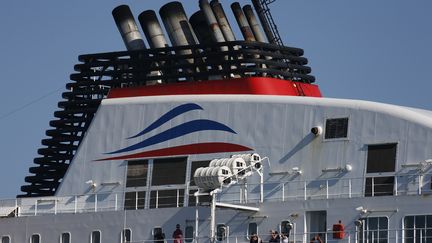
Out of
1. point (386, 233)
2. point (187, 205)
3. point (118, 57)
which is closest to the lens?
point (386, 233)

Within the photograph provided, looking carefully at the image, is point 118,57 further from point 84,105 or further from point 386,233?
point 386,233

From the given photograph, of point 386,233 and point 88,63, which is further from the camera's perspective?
point 88,63

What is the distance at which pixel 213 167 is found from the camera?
51.0 meters

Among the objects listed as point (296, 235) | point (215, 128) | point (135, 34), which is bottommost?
point (296, 235)

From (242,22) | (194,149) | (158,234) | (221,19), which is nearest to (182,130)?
(194,149)

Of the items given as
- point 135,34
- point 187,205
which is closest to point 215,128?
point 187,205

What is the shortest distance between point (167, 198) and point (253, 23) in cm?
924

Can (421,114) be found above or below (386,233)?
above

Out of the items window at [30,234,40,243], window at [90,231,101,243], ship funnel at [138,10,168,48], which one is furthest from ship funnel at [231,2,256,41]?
window at [30,234,40,243]

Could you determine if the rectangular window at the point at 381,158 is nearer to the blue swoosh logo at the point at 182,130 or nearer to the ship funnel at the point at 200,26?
the blue swoosh logo at the point at 182,130

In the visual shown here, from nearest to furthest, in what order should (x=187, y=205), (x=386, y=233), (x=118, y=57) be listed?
(x=386, y=233), (x=187, y=205), (x=118, y=57)

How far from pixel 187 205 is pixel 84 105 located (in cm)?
757

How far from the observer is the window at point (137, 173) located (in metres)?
54.7

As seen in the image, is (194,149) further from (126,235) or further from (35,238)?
(35,238)
